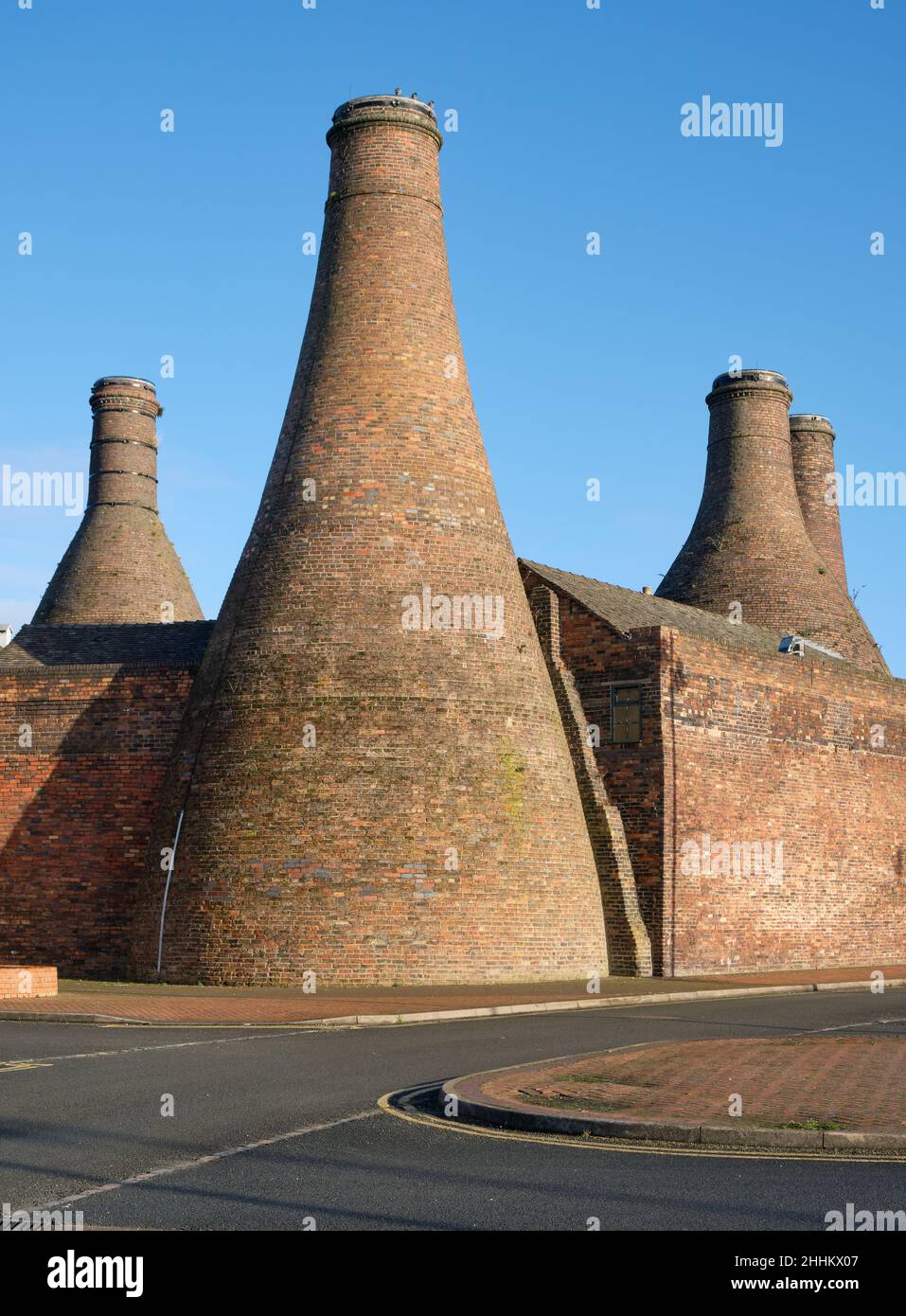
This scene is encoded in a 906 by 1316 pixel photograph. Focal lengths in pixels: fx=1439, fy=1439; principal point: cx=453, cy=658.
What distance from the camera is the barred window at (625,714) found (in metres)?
26.3

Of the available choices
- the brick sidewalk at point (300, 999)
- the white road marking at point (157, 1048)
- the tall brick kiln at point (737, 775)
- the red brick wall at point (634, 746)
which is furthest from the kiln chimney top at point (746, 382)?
the white road marking at point (157, 1048)

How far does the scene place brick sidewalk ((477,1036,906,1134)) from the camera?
29.4ft

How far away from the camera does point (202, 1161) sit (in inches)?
317

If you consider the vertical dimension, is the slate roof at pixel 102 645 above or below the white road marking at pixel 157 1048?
→ above

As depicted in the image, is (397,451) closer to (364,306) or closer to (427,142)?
(364,306)

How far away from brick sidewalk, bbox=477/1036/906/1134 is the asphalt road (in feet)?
2.52

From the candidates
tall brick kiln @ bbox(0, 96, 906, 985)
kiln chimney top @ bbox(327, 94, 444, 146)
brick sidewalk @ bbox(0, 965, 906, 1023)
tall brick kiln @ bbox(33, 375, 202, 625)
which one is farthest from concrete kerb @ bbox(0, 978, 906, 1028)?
tall brick kiln @ bbox(33, 375, 202, 625)

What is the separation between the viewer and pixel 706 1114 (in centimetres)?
896

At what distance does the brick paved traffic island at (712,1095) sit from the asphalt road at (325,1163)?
0.37 m

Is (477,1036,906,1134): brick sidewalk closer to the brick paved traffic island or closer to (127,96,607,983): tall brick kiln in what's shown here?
the brick paved traffic island

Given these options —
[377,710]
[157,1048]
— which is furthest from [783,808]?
[157,1048]

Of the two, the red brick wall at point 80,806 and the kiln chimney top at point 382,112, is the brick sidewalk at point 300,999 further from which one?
the kiln chimney top at point 382,112

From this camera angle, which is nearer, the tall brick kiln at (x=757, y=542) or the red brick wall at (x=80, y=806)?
the red brick wall at (x=80, y=806)

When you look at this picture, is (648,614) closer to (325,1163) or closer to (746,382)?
(746,382)
